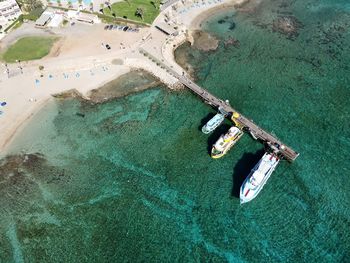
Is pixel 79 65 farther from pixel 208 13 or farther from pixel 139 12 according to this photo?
pixel 208 13

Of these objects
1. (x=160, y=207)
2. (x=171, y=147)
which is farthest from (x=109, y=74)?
(x=160, y=207)

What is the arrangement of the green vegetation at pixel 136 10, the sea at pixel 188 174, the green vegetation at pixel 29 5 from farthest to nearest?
the green vegetation at pixel 29 5
the green vegetation at pixel 136 10
the sea at pixel 188 174

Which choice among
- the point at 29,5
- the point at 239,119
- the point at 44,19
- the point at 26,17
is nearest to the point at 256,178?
the point at 239,119

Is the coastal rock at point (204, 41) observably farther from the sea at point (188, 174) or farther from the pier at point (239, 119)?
the pier at point (239, 119)

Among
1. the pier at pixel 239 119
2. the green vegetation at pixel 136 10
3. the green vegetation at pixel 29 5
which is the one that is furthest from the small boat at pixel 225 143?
the green vegetation at pixel 29 5

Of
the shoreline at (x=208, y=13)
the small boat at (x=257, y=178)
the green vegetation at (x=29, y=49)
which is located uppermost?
the green vegetation at (x=29, y=49)
